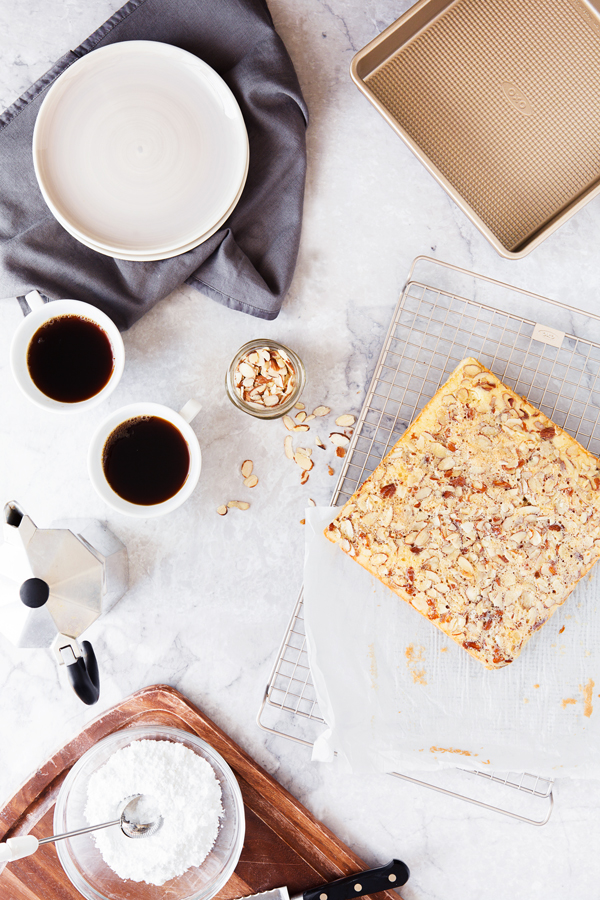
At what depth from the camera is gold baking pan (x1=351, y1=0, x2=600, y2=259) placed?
1485 millimetres

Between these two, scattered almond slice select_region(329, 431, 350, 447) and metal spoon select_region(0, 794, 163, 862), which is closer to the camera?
metal spoon select_region(0, 794, 163, 862)

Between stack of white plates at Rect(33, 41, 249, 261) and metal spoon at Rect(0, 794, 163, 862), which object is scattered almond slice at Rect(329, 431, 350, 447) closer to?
stack of white plates at Rect(33, 41, 249, 261)

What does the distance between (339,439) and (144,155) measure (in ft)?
2.77

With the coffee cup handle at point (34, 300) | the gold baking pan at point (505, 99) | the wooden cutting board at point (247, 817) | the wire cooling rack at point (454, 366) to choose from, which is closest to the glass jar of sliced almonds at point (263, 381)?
the wire cooling rack at point (454, 366)

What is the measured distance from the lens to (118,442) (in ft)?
4.75

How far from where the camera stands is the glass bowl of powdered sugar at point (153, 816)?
142 centimetres

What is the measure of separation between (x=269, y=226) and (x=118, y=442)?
66 centimetres

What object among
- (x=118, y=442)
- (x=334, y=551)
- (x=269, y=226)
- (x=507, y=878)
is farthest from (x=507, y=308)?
(x=507, y=878)

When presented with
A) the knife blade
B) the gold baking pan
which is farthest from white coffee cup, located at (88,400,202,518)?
the knife blade

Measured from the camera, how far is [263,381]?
149 cm

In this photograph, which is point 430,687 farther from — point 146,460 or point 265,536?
point 146,460

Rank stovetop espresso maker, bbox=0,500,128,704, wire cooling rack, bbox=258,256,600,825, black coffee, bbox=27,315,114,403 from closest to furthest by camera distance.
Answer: stovetop espresso maker, bbox=0,500,128,704 → black coffee, bbox=27,315,114,403 → wire cooling rack, bbox=258,256,600,825

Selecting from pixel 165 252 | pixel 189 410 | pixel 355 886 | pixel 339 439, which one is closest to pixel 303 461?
pixel 339 439

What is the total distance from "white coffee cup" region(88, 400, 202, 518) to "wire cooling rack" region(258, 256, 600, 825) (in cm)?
39
